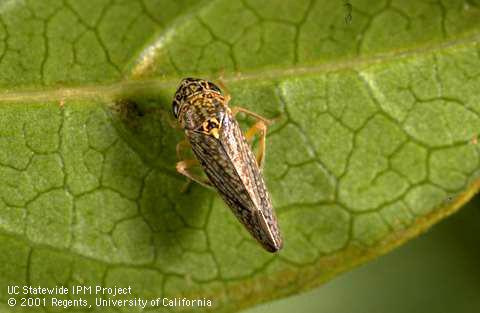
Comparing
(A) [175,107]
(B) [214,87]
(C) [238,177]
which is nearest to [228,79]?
(B) [214,87]

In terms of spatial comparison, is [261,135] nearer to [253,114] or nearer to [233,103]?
[253,114]

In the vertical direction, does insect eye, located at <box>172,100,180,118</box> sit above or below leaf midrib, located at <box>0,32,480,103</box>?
below

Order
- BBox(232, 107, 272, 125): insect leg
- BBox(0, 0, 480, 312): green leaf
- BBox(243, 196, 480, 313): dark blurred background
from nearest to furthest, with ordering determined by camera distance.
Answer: BBox(0, 0, 480, 312): green leaf, BBox(232, 107, 272, 125): insect leg, BBox(243, 196, 480, 313): dark blurred background

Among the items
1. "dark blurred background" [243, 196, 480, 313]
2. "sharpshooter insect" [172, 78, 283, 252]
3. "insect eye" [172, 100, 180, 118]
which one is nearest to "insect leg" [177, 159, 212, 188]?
"sharpshooter insect" [172, 78, 283, 252]

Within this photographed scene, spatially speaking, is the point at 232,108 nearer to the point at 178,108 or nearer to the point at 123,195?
the point at 178,108

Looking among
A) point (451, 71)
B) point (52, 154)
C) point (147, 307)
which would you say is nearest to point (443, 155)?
point (451, 71)

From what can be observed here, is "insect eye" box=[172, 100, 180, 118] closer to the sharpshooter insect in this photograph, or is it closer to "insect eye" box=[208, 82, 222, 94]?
the sharpshooter insect
